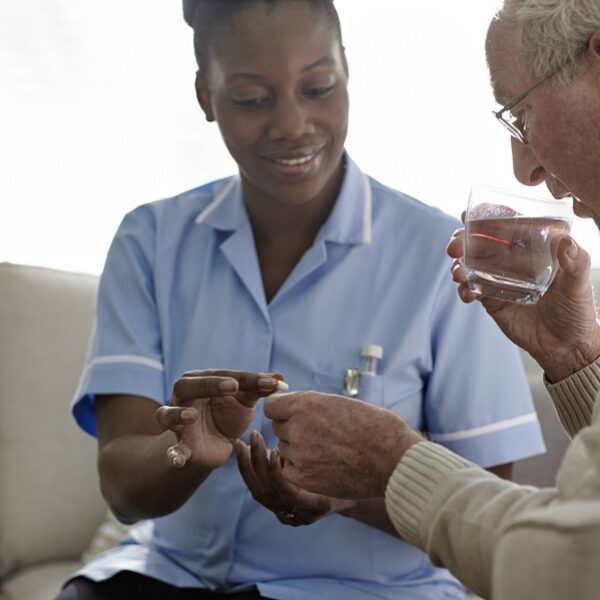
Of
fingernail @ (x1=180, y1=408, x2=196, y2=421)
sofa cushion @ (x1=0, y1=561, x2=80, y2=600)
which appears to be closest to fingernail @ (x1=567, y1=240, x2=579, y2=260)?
fingernail @ (x1=180, y1=408, x2=196, y2=421)

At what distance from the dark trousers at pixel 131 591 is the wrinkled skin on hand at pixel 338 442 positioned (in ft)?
1.59

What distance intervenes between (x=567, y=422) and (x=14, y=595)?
126cm

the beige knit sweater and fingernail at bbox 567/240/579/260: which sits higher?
fingernail at bbox 567/240/579/260

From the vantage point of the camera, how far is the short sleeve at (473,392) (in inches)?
72.0

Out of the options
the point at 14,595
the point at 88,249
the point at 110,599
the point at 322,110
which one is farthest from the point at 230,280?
the point at 88,249

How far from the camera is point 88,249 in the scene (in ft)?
10.5

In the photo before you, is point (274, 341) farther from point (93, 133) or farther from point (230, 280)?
point (93, 133)

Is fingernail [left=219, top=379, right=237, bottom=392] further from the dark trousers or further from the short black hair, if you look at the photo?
the short black hair

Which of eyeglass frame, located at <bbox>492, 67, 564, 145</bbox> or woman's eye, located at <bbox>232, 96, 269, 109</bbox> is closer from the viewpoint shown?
eyeglass frame, located at <bbox>492, 67, 564, 145</bbox>

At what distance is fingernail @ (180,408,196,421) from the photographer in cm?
156

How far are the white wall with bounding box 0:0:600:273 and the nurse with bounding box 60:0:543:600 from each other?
46.7 inches

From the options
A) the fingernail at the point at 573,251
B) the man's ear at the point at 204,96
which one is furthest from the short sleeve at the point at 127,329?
the fingernail at the point at 573,251

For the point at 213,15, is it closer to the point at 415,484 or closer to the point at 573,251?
the point at 573,251

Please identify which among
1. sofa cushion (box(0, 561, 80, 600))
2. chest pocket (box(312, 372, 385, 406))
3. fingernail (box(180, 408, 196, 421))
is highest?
fingernail (box(180, 408, 196, 421))
